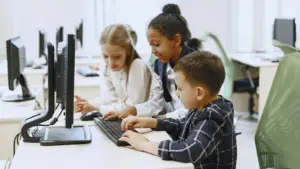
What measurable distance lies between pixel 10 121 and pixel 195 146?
1434 millimetres

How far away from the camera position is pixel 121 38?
2301 mm

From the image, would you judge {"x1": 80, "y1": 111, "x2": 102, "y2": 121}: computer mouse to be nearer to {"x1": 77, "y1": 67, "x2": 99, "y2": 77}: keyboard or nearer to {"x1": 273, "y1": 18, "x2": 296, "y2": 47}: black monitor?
{"x1": 77, "y1": 67, "x2": 99, "y2": 77}: keyboard

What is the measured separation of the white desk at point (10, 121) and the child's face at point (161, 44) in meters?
0.89

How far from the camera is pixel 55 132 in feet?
6.42

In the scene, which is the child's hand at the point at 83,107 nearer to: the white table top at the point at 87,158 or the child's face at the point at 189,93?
the white table top at the point at 87,158

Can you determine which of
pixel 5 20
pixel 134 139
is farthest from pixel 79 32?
pixel 134 139

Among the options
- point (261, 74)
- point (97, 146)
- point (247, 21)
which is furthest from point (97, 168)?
point (247, 21)

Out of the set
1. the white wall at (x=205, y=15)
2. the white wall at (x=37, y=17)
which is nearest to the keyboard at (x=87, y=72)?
the white wall at (x=37, y=17)

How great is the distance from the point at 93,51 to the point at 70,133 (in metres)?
3.39

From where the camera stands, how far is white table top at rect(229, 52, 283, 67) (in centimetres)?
460

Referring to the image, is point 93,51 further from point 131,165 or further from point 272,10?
point 131,165

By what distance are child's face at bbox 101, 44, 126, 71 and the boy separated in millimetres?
574

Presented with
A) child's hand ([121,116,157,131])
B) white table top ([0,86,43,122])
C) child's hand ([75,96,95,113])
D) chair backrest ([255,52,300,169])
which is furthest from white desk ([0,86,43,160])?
chair backrest ([255,52,300,169])

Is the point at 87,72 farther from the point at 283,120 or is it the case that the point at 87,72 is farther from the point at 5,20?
the point at 283,120
